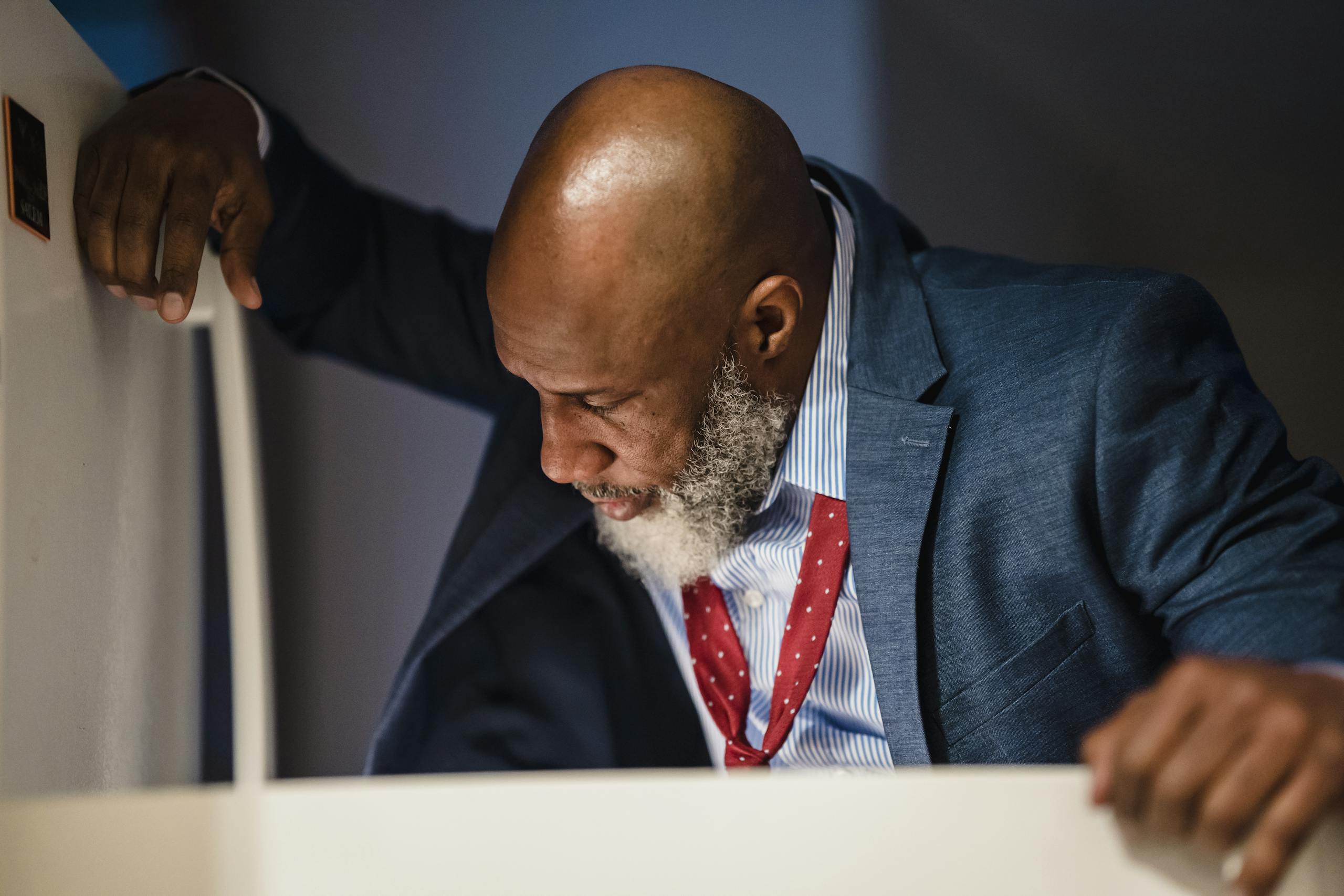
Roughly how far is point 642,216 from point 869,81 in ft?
2.24

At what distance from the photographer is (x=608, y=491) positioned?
106 cm

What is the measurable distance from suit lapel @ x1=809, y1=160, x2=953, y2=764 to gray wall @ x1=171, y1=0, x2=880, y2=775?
545 millimetres

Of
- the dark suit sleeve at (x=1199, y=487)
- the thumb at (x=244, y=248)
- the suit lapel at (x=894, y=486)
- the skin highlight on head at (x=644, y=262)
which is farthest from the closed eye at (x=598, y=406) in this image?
the dark suit sleeve at (x=1199, y=487)

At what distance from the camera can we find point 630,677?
1319 millimetres

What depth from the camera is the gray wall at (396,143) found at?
1.40 meters

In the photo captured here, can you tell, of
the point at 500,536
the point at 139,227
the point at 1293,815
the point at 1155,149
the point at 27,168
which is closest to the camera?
the point at 1293,815

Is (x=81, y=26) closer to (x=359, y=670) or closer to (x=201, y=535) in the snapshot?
(x=201, y=535)

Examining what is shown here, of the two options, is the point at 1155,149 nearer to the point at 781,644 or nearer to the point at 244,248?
the point at 781,644

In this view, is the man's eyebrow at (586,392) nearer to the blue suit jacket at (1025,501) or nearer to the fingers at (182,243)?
the blue suit jacket at (1025,501)

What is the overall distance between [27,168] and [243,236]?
0.83 ft

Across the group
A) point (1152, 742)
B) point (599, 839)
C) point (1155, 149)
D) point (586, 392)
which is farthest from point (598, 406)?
point (1155, 149)

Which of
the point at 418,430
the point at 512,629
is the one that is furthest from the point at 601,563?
the point at 418,430

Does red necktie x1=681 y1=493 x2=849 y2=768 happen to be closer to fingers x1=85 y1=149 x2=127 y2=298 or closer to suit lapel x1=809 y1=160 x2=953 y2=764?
suit lapel x1=809 y1=160 x2=953 y2=764

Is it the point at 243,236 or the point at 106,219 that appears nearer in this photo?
the point at 106,219
